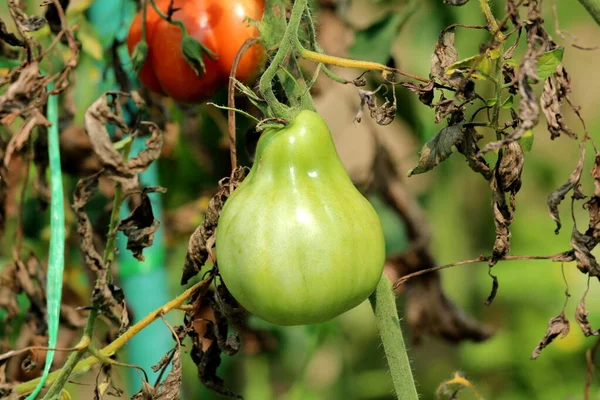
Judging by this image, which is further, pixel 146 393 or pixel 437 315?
pixel 437 315

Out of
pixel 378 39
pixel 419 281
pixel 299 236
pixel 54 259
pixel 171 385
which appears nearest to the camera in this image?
pixel 299 236

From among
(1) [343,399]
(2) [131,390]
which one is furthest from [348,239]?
(1) [343,399]

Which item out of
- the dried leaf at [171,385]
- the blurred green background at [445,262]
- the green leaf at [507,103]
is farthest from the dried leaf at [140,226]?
the blurred green background at [445,262]

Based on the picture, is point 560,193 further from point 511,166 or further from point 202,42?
point 202,42

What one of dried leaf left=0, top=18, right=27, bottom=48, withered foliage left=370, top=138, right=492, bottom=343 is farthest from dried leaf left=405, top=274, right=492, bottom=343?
dried leaf left=0, top=18, right=27, bottom=48

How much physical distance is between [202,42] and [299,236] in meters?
0.39

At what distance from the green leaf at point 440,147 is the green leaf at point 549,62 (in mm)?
76

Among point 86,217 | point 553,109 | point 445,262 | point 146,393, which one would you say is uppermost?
point 553,109

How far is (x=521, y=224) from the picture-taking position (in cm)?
171

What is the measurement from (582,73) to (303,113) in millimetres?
1465

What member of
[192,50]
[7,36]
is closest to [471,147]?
[192,50]

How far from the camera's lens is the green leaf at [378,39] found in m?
1.16

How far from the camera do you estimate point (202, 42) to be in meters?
0.93

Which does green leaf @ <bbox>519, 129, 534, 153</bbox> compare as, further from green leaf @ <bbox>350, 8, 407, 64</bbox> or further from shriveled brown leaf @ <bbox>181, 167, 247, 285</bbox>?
green leaf @ <bbox>350, 8, 407, 64</bbox>
